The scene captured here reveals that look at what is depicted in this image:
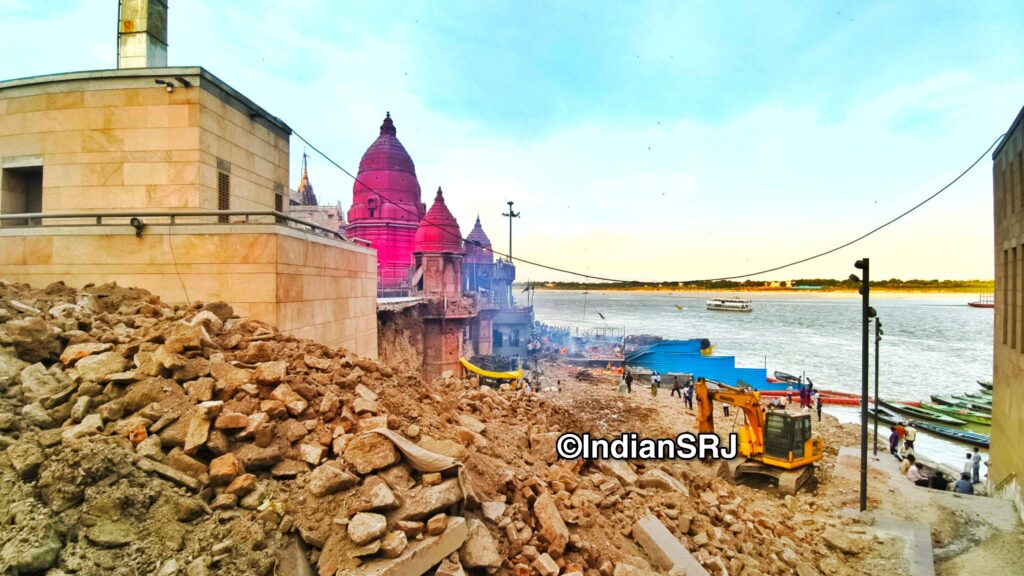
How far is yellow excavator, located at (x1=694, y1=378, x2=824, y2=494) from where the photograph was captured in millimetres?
11359

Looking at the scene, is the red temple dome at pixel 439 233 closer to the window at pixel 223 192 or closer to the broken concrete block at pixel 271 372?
the window at pixel 223 192

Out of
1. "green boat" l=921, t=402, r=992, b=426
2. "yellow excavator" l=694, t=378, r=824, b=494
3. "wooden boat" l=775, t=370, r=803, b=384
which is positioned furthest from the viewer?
"wooden boat" l=775, t=370, r=803, b=384

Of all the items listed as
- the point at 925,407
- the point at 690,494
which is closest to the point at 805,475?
the point at 690,494

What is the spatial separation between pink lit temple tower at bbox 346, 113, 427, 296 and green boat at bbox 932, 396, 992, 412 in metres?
35.9

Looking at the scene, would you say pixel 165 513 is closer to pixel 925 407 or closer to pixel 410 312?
pixel 410 312

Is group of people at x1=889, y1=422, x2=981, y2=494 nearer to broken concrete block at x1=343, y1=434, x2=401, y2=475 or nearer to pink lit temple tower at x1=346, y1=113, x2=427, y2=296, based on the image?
broken concrete block at x1=343, y1=434, x2=401, y2=475

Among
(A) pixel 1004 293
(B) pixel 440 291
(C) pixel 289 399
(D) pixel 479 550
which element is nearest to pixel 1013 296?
(A) pixel 1004 293

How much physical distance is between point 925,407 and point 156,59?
3845 cm

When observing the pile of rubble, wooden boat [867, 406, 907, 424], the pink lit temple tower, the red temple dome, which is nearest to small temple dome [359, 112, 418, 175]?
the pink lit temple tower

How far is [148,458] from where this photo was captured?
11.7 feet

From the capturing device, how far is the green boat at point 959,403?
26.5 m

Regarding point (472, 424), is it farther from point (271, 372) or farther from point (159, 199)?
point (159, 199)

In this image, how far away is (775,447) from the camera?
11586 mm

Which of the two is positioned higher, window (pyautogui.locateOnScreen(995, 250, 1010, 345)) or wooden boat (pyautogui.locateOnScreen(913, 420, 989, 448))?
window (pyautogui.locateOnScreen(995, 250, 1010, 345))
